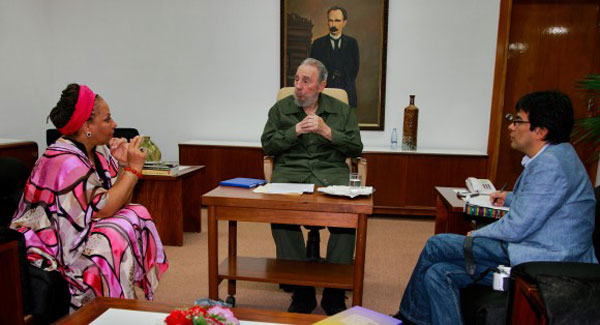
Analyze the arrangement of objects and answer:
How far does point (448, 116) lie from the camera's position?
4508 mm

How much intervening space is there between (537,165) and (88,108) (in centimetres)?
185

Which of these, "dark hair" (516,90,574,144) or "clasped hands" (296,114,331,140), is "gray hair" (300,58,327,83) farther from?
"dark hair" (516,90,574,144)

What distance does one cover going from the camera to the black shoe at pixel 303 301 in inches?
91.7

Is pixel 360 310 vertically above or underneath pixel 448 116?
underneath

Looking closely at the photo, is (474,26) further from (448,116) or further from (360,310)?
(360,310)

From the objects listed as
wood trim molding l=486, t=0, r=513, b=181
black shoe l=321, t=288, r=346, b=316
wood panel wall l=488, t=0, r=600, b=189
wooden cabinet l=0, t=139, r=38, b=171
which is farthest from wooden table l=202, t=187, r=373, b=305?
wood panel wall l=488, t=0, r=600, b=189

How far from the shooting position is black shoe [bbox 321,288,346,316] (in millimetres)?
2347

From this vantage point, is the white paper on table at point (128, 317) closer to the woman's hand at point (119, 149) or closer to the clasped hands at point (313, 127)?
the woman's hand at point (119, 149)

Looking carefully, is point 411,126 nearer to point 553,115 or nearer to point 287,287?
point 287,287

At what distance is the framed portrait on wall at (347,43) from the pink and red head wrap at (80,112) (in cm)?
294

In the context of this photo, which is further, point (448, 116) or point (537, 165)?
point (448, 116)

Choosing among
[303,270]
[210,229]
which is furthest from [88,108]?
[303,270]

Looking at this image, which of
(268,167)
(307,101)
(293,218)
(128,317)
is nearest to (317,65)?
(307,101)

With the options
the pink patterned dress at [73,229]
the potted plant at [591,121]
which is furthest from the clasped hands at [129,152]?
the potted plant at [591,121]
